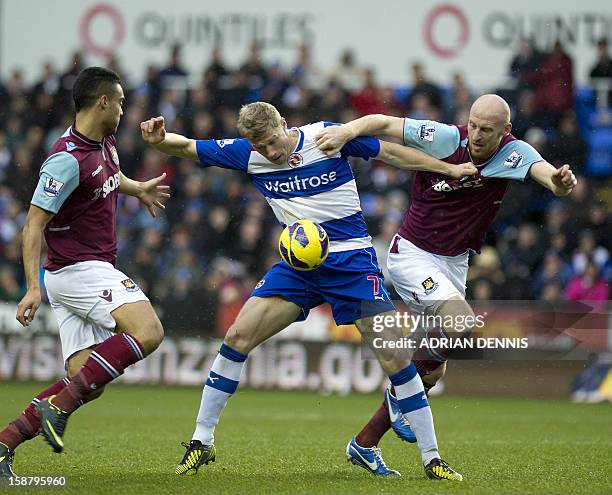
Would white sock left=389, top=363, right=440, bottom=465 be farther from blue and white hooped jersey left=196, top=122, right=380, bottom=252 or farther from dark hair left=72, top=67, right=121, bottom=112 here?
dark hair left=72, top=67, right=121, bottom=112

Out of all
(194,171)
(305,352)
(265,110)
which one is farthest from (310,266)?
(194,171)

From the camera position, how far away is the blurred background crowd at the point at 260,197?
14.8m

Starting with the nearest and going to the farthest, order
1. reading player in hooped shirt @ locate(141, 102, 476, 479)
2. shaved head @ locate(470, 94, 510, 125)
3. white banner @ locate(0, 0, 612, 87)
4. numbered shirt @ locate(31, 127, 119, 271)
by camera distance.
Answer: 1. numbered shirt @ locate(31, 127, 119, 271)
2. reading player in hooped shirt @ locate(141, 102, 476, 479)
3. shaved head @ locate(470, 94, 510, 125)
4. white banner @ locate(0, 0, 612, 87)

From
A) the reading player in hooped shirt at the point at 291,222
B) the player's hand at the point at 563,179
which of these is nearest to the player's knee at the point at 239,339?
the reading player in hooped shirt at the point at 291,222

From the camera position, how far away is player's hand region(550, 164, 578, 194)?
282 inches

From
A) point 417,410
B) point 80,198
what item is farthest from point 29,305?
point 417,410

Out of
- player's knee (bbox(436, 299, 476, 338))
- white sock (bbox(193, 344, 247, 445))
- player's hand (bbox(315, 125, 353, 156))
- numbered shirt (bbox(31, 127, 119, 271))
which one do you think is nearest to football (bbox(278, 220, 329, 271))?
player's hand (bbox(315, 125, 353, 156))

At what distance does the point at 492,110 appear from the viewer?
7.59 metres

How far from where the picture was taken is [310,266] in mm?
7359

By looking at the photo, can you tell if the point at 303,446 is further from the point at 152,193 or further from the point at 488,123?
the point at 488,123

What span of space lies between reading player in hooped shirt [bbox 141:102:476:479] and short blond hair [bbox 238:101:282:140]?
0.46ft

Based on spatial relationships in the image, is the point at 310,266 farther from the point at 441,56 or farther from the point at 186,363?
the point at 441,56

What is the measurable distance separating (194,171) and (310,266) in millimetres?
9319

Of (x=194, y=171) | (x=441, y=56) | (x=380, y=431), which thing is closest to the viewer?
(x=380, y=431)
